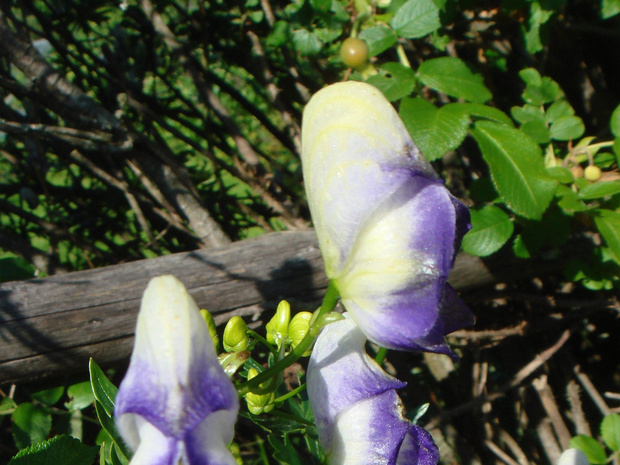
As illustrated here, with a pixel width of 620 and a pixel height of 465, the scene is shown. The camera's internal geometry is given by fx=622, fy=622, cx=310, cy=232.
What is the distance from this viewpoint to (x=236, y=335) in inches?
24.8

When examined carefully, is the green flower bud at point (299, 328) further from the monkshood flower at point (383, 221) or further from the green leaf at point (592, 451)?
the green leaf at point (592, 451)

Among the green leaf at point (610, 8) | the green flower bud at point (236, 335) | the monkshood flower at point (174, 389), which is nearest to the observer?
the monkshood flower at point (174, 389)

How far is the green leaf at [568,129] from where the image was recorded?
1.17 m

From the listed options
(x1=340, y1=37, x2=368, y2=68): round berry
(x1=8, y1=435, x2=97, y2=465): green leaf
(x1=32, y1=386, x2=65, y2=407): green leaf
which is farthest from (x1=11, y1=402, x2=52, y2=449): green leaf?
(x1=340, y1=37, x2=368, y2=68): round berry

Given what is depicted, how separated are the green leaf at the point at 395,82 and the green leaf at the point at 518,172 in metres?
0.15

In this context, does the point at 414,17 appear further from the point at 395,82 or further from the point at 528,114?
the point at 528,114

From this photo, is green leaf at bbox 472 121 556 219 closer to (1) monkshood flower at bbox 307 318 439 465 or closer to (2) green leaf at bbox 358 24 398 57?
(2) green leaf at bbox 358 24 398 57

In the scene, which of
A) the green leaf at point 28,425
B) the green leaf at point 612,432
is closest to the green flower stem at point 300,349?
the green leaf at point 28,425

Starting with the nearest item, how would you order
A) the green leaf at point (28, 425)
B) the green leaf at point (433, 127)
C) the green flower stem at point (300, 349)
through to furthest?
the green flower stem at point (300, 349)
the green leaf at point (433, 127)
the green leaf at point (28, 425)

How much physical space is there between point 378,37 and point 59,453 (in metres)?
0.86

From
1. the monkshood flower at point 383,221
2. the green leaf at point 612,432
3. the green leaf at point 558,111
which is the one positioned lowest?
the green leaf at point 612,432

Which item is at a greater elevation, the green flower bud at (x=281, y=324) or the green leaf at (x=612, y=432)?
the green flower bud at (x=281, y=324)

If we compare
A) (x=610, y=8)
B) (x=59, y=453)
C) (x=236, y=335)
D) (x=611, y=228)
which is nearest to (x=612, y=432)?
(x=611, y=228)

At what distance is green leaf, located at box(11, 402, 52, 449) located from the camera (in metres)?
0.99
